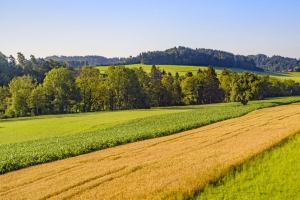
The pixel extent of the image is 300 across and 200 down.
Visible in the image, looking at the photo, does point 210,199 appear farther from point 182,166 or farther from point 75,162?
point 75,162

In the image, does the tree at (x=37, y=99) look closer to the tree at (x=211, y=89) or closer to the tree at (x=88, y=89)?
the tree at (x=88, y=89)

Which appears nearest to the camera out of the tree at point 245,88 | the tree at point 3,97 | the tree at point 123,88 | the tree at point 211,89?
the tree at point 245,88

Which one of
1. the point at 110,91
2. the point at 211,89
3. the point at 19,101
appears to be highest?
the point at 110,91

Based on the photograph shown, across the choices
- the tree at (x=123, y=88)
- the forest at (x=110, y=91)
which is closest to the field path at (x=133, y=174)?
the forest at (x=110, y=91)

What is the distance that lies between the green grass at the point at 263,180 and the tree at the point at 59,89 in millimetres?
74528

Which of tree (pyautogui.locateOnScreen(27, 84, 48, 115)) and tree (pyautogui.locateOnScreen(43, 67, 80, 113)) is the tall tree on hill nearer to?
tree (pyautogui.locateOnScreen(43, 67, 80, 113))

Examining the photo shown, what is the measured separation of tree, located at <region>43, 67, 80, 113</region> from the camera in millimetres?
85812

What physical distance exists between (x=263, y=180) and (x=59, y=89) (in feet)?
259

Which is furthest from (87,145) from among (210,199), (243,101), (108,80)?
(108,80)

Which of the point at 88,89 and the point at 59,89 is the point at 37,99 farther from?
the point at 88,89

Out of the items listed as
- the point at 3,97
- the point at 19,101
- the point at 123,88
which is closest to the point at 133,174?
the point at 19,101

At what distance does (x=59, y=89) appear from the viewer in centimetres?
8675

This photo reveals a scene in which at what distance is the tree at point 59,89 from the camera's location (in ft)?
282

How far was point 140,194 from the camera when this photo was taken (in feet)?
41.3
